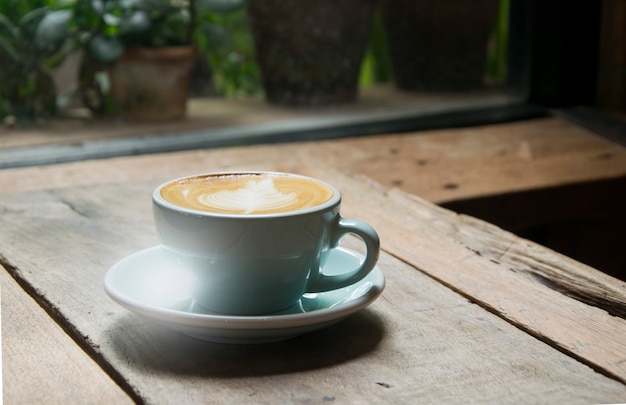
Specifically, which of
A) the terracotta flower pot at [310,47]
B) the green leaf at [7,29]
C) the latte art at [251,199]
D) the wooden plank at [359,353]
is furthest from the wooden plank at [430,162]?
the latte art at [251,199]

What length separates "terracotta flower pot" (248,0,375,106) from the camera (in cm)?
212

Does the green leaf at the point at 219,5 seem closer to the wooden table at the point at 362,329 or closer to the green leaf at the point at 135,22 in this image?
the green leaf at the point at 135,22

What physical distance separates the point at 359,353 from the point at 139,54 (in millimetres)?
1566

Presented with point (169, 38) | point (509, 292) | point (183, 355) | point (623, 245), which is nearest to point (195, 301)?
point (183, 355)

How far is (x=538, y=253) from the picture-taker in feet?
2.69

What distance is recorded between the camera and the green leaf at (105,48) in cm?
194

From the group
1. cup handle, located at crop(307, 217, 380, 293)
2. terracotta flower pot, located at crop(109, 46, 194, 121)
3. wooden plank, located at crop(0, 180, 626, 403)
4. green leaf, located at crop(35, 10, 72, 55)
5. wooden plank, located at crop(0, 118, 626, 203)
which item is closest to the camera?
wooden plank, located at crop(0, 180, 626, 403)

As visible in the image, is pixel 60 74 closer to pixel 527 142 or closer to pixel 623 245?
pixel 527 142

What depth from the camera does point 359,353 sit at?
58cm

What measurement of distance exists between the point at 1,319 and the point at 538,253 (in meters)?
0.48

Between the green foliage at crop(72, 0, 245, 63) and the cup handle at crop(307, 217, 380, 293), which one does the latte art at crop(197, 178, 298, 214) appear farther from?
the green foliage at crop(72, 0, 245, 63)

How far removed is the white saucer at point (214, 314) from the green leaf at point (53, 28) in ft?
4.29

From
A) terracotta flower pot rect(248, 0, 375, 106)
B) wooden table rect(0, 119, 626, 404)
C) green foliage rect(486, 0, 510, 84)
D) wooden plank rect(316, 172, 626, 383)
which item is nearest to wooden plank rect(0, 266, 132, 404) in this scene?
wooden table rect(0, 119, 626, 404)

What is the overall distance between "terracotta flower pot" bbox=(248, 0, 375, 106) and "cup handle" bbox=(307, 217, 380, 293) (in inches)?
61.5
